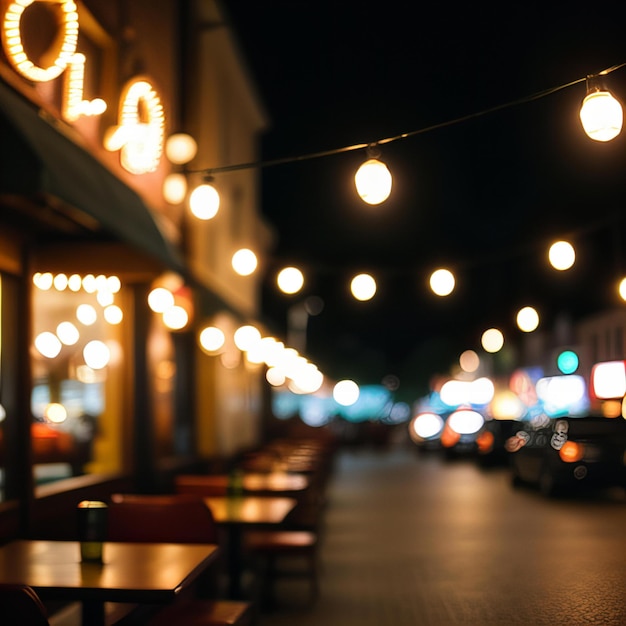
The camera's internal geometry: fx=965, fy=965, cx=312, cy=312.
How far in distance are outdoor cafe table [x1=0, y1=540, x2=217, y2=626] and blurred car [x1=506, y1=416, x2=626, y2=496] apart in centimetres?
1004

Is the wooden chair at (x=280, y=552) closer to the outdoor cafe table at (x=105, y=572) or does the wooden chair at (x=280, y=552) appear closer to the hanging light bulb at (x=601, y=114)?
the outdoor cafe table at (x=105, y=572)

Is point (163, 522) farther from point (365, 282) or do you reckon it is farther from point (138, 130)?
point (365, 282)

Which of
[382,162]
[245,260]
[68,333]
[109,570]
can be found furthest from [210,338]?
[109,570]

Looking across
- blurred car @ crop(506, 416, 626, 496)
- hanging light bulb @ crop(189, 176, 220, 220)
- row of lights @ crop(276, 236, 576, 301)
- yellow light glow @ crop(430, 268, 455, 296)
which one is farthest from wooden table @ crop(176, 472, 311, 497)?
blurred car @ crop(506, 416, 626, 496)

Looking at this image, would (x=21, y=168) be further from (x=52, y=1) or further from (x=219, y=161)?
(x=219, y=161)

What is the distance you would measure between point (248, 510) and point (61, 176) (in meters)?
3.44

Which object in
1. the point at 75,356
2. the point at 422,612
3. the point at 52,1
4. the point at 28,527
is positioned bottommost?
the point at 422,612

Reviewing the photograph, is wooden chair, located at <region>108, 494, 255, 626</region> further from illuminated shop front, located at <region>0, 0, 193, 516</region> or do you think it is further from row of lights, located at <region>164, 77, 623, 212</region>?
row of lights, located at <region>164, 77, 623, 212</region>

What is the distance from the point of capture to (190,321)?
15078 millimetres

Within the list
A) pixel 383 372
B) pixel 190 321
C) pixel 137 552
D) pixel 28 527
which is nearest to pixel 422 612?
pixel 137 552

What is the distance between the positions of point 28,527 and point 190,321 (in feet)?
24.0

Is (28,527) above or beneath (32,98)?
beneath

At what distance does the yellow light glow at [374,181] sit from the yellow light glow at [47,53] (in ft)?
8.53

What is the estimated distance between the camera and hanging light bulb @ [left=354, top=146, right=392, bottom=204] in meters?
7.94
